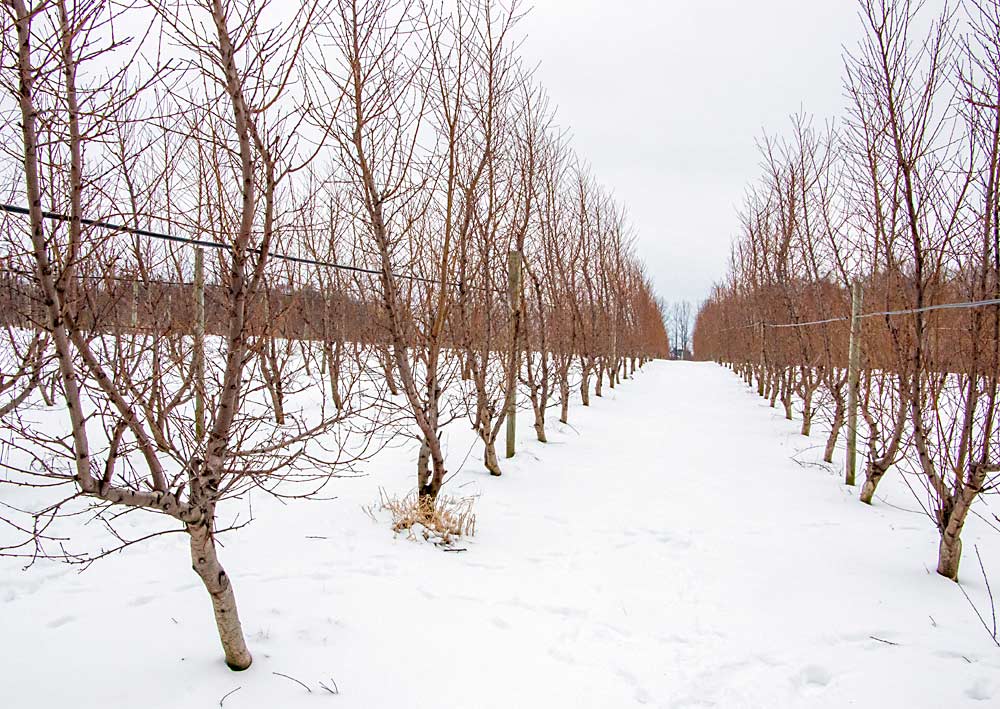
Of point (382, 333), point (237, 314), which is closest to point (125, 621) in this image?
point (237, 314)

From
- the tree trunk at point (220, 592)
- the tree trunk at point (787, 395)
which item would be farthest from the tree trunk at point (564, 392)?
the tree trunk at point (220, 592)

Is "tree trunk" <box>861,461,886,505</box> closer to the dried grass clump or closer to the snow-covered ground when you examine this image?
the snow-covered ground

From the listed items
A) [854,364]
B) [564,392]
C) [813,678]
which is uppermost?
[854,364]

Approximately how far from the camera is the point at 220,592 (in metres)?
2.10

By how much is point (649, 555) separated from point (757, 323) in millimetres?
10281

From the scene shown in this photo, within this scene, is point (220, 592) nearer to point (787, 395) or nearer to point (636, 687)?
point (636, 687)

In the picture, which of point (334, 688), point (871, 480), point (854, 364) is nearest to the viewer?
point (334, 688)

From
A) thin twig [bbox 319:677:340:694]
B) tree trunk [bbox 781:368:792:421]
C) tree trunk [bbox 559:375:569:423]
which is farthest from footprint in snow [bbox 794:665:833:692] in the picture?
tree trunk [bbox 781:368:792:421]

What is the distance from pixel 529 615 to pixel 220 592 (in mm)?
1600

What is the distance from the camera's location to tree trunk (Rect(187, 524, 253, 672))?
6.51ft

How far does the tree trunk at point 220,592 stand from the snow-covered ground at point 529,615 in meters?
0.09

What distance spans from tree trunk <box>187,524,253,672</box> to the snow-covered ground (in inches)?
3.5

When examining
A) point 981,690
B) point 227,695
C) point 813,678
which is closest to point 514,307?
point 813,678

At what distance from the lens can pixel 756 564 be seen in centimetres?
384
